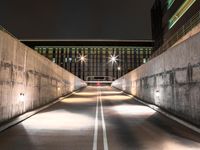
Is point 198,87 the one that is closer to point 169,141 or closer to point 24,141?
point 169,141

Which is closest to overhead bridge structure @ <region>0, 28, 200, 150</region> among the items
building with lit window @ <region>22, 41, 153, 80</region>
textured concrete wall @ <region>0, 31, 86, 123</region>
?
textured concrete wall @ <region>0, 31, 86, 123</region>

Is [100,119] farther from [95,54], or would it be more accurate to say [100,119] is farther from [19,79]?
[95,54]

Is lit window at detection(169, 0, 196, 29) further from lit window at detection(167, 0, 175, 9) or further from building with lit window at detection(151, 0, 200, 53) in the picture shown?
lit window at detection(167, 0, 175, 9)

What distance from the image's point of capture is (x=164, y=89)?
718 inches

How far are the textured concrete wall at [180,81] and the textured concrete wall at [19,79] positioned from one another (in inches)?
386

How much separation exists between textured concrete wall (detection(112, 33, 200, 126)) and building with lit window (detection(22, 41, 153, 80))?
117 meters

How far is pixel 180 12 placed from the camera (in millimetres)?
50219

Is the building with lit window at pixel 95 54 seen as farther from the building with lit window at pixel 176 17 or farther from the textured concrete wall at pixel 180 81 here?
the textured concrete wall at pixel 180 81

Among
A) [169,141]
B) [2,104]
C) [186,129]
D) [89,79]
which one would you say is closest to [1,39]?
[2,104]

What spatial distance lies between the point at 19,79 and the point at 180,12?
4369cm

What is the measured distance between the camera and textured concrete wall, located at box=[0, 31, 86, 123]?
12.5 metres

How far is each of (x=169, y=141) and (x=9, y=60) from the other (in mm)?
9399

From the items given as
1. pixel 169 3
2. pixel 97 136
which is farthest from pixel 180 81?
pixel 169 3

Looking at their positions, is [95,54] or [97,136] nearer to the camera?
[97,136]
